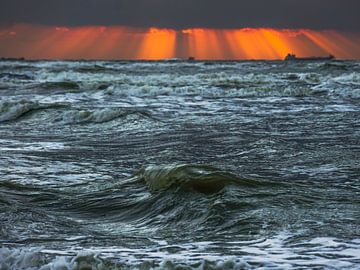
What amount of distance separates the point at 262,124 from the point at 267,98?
9178 mm

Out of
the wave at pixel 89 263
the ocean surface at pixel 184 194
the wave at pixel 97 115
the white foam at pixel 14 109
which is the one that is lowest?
the wave at pixel 89 263

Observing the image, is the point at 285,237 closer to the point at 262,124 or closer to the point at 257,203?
the point at 257,203

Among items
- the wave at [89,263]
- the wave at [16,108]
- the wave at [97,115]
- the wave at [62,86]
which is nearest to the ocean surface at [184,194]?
the wave at [89,263]

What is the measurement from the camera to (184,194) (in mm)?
6984

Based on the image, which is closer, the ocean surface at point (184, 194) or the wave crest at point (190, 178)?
the ocean surface at point (184, 194)

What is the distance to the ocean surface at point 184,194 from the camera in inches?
189

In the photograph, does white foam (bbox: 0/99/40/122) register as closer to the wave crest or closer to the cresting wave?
the cresting wave

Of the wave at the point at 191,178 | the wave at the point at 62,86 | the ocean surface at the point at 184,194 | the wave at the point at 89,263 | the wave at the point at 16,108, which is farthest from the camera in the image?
the wave at the point at 62,86

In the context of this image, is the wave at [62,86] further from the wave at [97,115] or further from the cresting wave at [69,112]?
the wave at [97,115]

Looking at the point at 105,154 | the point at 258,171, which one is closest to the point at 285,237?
the point at 258,171

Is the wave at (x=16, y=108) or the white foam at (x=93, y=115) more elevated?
the wave at (x=16, y=108)

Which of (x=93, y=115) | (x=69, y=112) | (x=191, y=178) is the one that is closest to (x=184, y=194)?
(x=191, y=178)

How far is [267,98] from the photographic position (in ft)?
75.1

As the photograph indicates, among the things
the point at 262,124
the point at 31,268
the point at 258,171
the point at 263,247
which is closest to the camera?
the point at 31,268
